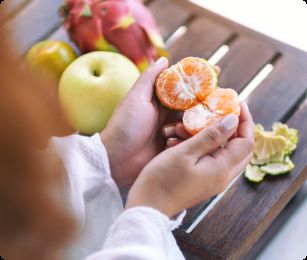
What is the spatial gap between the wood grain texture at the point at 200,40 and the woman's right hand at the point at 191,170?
328 mm

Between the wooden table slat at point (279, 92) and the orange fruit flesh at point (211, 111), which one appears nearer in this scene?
the orange fruit flesh at point (211, 111)

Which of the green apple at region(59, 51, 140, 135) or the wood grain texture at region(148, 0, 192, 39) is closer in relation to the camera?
the green apple at region(59, 51, 140, 135)

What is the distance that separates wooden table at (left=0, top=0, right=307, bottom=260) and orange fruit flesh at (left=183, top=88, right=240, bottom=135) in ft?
0.46

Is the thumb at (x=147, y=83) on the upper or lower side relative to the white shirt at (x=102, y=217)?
upper

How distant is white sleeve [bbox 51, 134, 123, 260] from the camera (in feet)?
2.55

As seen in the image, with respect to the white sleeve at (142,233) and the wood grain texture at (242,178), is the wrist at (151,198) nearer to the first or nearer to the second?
the white sleeve at (142,233)

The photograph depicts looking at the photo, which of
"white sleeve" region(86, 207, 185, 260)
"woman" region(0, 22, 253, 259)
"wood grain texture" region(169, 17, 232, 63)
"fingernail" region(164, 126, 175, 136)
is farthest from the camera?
"wood grain texture" region(169, 17, 232, 63)

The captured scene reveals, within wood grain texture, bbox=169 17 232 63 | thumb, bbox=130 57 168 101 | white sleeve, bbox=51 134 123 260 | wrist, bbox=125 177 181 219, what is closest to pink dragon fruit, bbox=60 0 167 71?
wood grain texture, bbox=169 17 232 63

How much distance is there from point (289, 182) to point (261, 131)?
→ 0.10 m

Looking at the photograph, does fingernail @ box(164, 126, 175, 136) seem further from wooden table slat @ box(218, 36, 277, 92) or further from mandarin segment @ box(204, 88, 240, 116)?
wooden table slat @ box(218, 36, 277, 92)

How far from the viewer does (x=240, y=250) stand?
85 centimetres

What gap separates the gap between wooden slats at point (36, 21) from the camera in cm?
114

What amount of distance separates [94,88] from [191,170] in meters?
0.30

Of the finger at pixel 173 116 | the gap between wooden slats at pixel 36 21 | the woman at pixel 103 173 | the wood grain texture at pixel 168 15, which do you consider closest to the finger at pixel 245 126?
the woman at pixel 103 173
